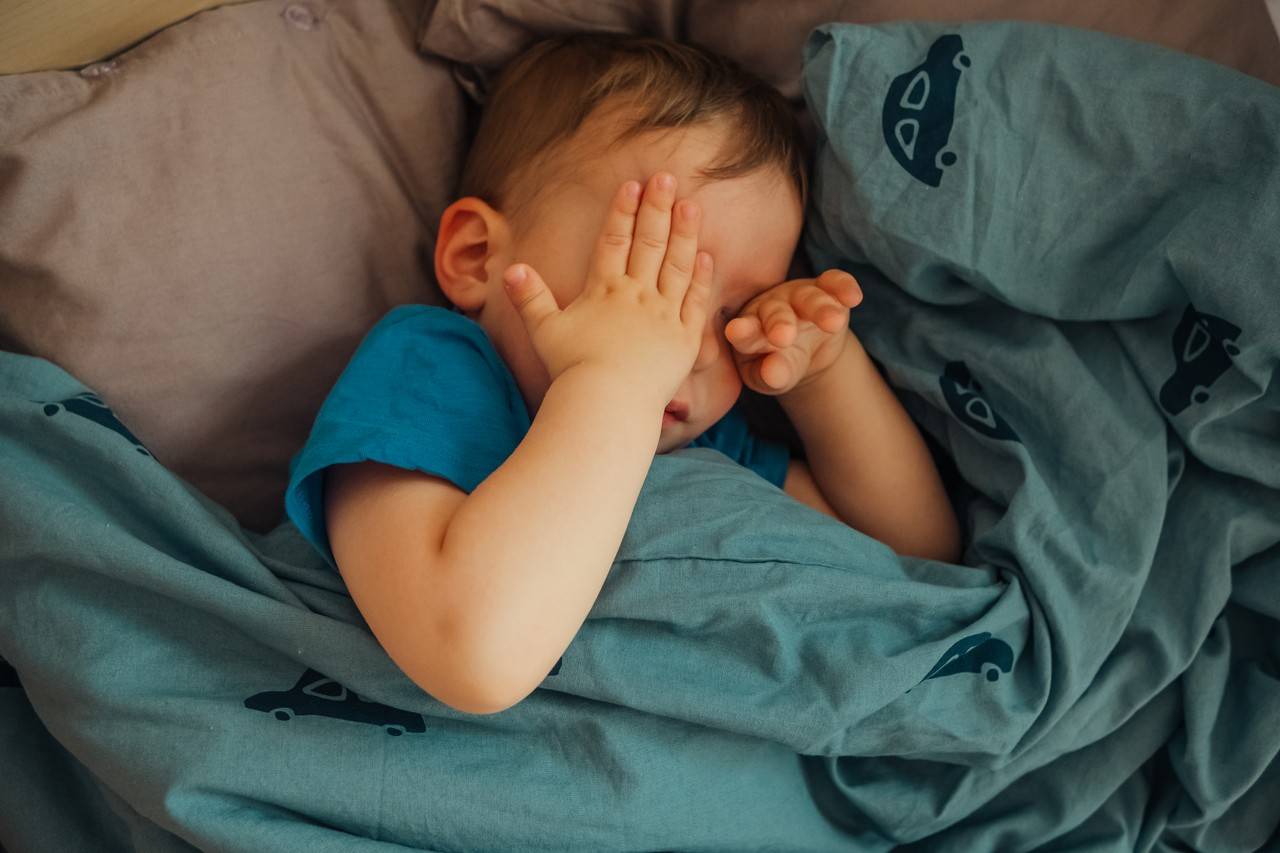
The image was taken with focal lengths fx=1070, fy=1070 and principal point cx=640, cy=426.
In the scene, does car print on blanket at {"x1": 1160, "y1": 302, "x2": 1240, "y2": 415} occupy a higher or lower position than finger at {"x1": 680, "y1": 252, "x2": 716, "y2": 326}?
lower

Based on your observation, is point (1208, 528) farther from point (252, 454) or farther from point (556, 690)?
point (252, 454)

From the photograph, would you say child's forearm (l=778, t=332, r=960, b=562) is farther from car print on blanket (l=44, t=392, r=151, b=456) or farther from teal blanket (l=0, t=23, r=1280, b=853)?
car print on blanket (l=44, t=392, r=151, b=456)

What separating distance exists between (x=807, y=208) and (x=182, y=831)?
72 cm

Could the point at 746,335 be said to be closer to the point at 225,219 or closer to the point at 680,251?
the point at 680,251

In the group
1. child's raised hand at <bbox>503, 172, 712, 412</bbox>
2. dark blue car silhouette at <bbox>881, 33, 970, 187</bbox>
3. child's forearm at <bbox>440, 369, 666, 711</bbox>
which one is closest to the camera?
child's forearm at <bbox>440, 369, 666, 711</bbox>

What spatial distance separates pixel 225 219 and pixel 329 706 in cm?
43

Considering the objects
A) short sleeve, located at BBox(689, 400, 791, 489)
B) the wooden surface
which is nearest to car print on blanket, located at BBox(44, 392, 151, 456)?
the wooden surface

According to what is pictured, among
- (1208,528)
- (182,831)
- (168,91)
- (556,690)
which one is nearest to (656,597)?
(556,690)

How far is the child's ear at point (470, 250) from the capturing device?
0.93 meters

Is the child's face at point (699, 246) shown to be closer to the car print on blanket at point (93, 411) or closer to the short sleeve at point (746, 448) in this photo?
the short sleeve at point (746, 448)

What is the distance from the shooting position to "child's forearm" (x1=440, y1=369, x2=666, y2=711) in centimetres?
68

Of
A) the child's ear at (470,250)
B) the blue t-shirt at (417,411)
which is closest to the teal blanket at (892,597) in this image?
the blue t-shirt at (417,411)

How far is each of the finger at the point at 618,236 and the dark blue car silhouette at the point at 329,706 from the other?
361 mm

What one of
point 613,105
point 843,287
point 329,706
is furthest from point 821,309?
point 329,706
